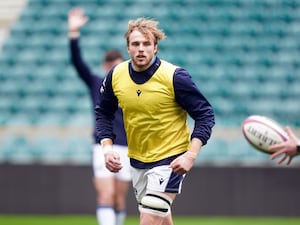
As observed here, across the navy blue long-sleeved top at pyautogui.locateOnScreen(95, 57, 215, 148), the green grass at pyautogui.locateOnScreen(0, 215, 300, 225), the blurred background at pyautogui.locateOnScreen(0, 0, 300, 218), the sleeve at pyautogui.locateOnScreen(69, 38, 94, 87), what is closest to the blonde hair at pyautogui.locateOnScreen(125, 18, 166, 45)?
the navy blue long-sleeved top at pyautogui.locateOnScreen(95, 57, 215, 148)

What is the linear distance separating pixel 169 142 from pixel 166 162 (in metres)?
0.15

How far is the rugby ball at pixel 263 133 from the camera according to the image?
6238 mm

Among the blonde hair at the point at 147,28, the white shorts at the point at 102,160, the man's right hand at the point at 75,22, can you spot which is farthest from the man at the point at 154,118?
the man's right hand at the point at 75,22

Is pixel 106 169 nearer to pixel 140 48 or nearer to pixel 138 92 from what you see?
pixel 138 92

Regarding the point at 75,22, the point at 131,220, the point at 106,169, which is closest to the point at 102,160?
the point at 106,169

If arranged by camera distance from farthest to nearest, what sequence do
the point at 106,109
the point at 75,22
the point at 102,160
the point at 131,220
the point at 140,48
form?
the point at 131,220 → the point at 75,22 → the point at 102,160 → the point at 106,109 → the point at 140,48

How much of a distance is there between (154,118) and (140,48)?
0.55 meters

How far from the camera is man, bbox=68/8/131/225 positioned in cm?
829

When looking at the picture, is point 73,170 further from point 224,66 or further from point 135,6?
point 135,6

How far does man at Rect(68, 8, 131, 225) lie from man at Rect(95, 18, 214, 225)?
2.18m

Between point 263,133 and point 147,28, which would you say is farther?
point 263,133

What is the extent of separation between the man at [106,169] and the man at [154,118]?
7.15 feet

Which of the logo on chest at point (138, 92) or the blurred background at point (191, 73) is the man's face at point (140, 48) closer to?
the logo on chest at point (138, 92)

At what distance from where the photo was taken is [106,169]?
27.4ft
